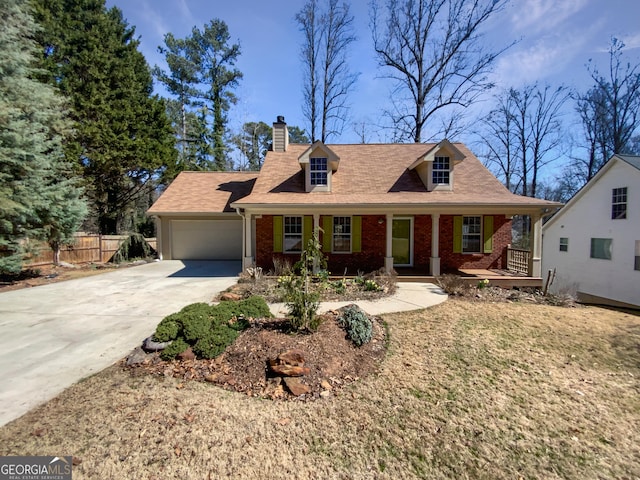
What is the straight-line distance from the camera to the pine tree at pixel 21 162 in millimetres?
9922

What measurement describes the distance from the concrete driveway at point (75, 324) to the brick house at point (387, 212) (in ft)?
10.3

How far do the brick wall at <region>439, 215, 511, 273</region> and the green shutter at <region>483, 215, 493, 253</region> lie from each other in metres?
0.16

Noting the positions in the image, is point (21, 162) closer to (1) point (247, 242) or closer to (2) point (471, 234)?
(1) point (247, 242)

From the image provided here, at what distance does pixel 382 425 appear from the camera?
314 cm

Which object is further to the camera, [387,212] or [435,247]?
[435,247]

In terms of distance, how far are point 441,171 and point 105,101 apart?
69.6 feet

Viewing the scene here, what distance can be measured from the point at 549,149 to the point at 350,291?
90.3 feet

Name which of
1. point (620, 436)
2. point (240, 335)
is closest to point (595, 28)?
point (620, 436)

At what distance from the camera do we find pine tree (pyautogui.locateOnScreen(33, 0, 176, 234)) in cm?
1780

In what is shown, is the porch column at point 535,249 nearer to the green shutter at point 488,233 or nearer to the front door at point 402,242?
the green shutter at point 488,233

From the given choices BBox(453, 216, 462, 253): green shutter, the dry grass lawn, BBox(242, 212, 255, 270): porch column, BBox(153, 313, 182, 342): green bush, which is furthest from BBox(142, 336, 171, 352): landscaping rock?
BBox(453, 216, 462, 253): green shutter

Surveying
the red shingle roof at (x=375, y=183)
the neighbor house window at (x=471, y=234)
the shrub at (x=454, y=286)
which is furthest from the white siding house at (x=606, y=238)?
the shrub at (x=454, y=286)

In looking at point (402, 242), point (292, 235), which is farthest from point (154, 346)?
point (402, 242)

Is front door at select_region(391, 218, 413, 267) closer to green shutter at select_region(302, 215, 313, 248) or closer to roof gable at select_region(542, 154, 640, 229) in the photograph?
green shutter at select_region(302, 215, 313, 248)
